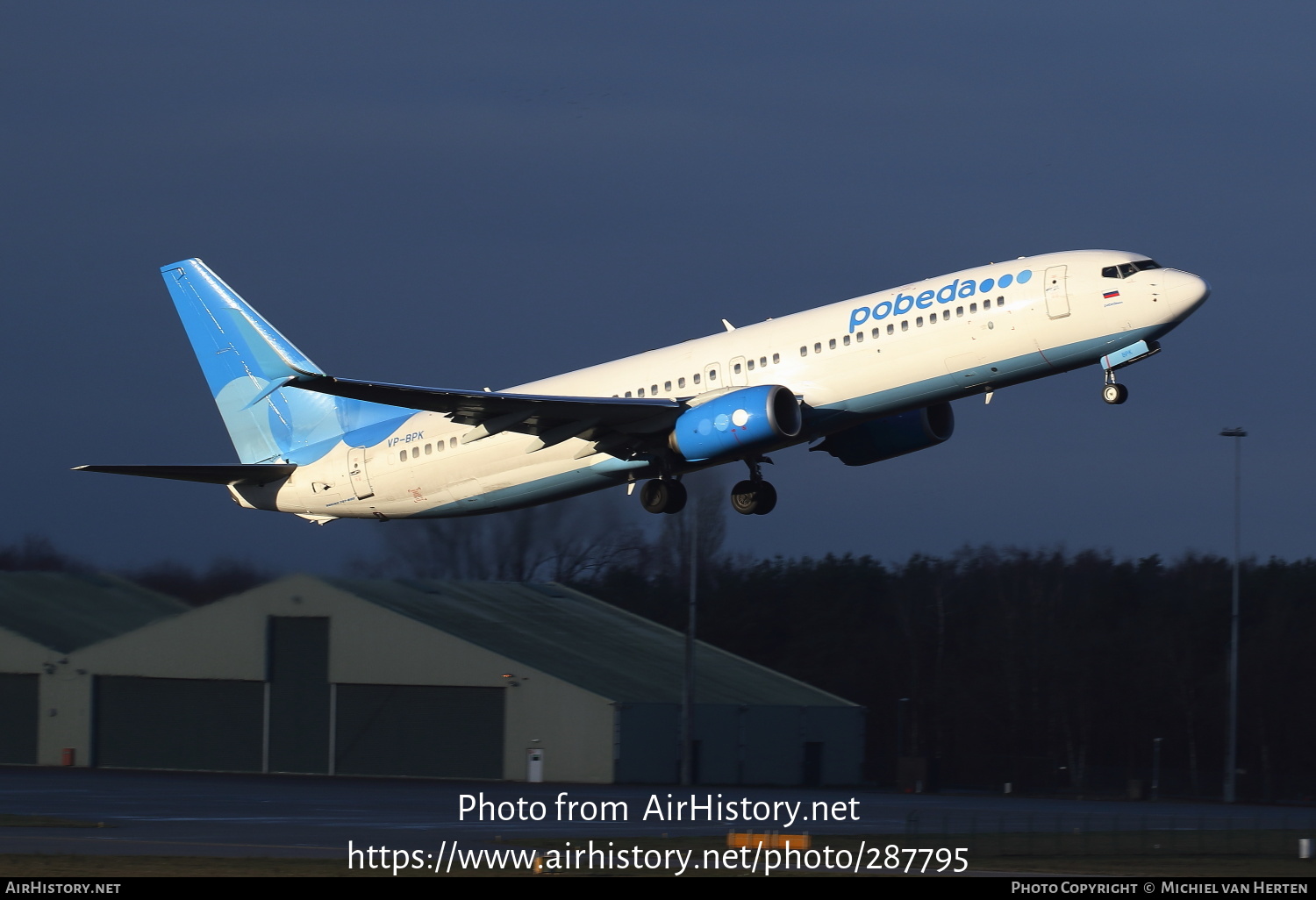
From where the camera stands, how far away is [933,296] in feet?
115

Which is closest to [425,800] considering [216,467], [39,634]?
[216,467]

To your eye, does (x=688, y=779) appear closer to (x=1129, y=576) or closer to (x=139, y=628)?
(x=139, y=628)

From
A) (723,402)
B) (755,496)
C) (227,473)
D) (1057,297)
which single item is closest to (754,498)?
(755,496)

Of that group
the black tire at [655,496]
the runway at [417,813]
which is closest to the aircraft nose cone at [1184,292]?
the black tire at [655,496]

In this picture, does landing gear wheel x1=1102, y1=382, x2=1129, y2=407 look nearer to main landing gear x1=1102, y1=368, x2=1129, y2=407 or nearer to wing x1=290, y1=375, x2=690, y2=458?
main landing gear x1=1102, y1=368, x2=1129, y2=407

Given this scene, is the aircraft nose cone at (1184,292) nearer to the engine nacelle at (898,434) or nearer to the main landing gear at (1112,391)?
the main landing gear at (1112,391)

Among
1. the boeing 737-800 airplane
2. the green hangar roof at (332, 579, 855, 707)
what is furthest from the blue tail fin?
the green hangar roof at (332, 579, 855, 707)

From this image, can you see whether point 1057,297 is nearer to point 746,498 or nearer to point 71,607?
point 746,498

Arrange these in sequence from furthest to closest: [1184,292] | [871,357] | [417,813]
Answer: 1. [417,813]
2. [871,357]
3. [1184,292]

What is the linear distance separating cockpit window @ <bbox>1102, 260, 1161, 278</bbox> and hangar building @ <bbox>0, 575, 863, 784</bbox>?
1465 inches

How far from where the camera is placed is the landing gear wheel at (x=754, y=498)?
40469 millimetres

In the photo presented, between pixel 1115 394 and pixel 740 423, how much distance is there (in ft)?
25.8

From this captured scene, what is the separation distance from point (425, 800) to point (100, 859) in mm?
21616
